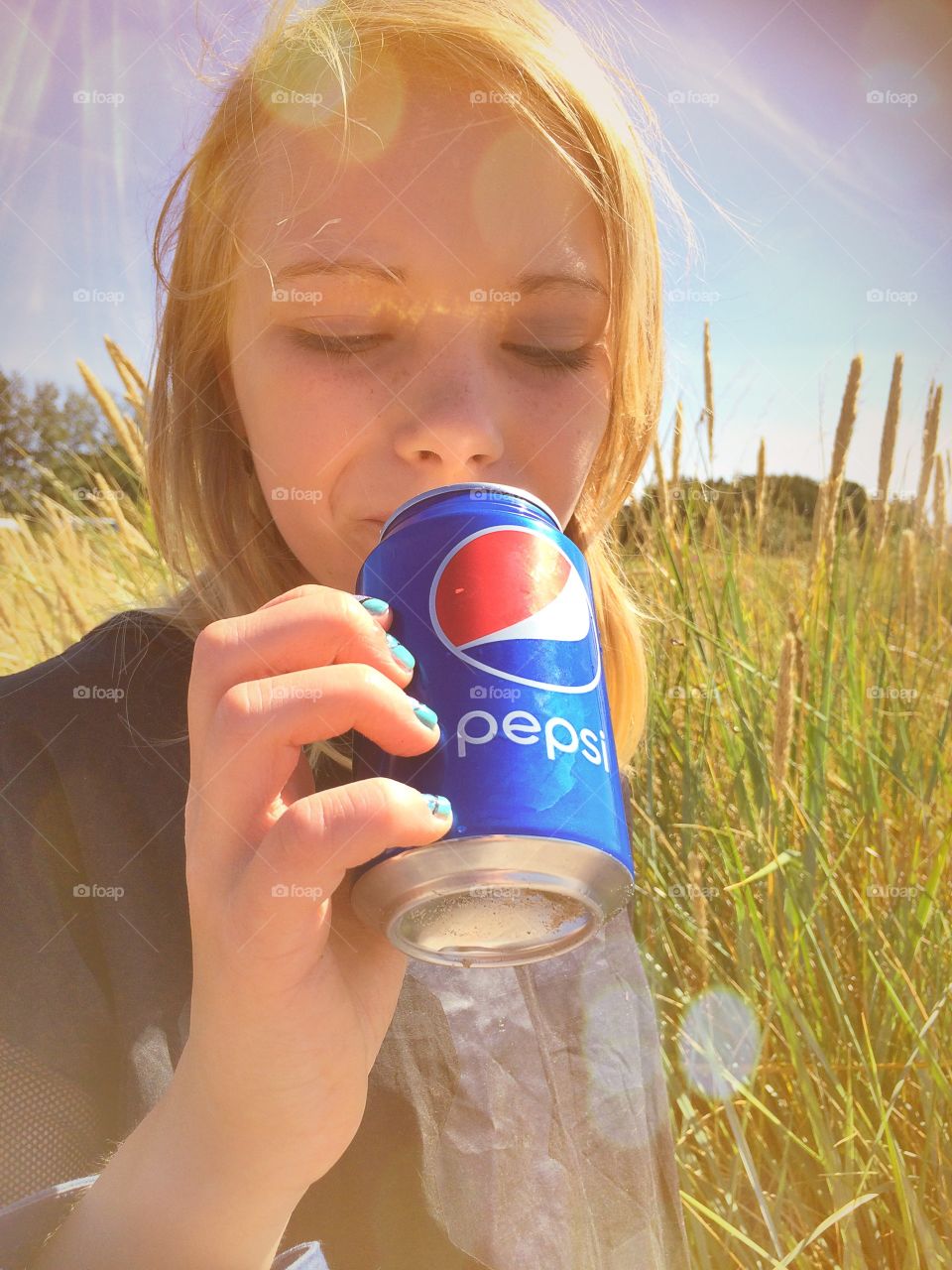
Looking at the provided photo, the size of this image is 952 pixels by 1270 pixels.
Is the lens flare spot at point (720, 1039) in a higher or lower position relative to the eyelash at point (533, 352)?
lower

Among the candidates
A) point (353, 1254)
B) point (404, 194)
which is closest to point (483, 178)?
point (404, 194)

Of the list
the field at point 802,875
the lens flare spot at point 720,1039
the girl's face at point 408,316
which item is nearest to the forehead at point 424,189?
the girl's face at point 408,316

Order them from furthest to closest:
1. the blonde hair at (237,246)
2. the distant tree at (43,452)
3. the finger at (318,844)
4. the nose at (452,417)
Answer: the distant tree at (43,452)
the blonde hair at (237,246)
the nose at (452,417)
the finger at (318,844)

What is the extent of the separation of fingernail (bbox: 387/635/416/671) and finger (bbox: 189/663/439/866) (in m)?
0.04

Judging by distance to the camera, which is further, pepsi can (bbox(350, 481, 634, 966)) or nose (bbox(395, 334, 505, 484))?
nose (bbox(395, 334, 505, 484))

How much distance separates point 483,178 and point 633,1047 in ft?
3.56

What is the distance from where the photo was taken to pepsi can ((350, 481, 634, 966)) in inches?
26.7

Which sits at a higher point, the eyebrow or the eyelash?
the eyebrow

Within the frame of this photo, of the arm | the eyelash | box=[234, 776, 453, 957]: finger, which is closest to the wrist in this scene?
the arm

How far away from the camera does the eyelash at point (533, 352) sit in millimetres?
1017

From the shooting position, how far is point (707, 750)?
1578 millimetres

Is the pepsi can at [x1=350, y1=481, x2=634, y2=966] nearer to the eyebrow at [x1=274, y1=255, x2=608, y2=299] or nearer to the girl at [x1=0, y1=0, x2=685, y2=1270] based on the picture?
the girl at [x1=0, y1=0, x2=685, y2=1270]

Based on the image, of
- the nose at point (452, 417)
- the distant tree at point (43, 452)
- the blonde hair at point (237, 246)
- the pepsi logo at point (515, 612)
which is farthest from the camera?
the distant tree at point (43, 452)

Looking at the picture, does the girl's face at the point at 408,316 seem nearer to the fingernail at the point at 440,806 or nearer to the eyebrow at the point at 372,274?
the eyebrow at the point at 372,274
